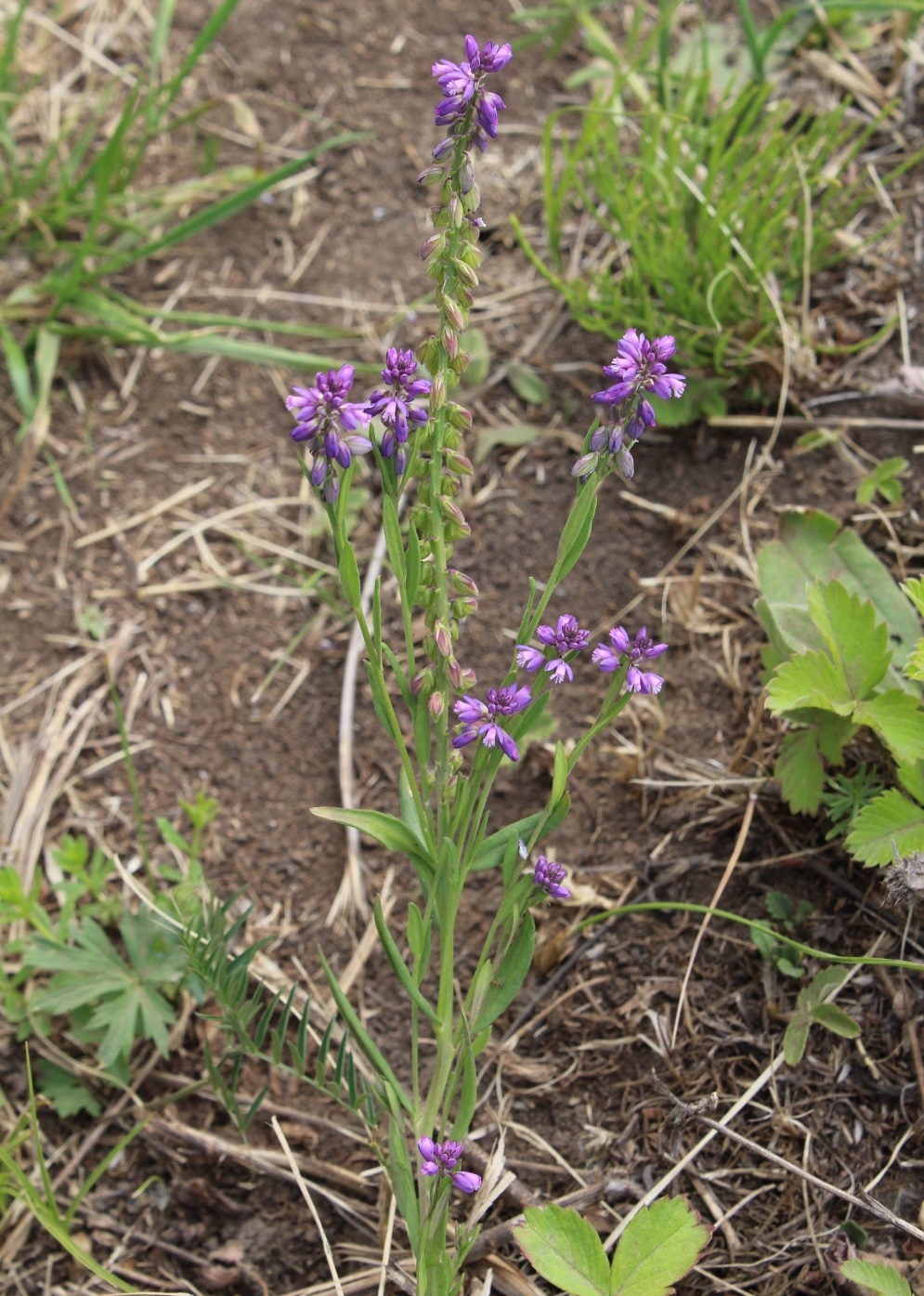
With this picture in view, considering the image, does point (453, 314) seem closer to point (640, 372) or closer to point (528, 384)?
point (640, 372)

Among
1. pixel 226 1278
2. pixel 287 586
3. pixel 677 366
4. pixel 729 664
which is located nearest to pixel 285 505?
pixel 287 586

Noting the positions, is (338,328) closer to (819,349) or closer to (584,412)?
(584,412)

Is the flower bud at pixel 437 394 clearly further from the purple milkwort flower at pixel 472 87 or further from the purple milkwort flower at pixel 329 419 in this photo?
the purple milkwort flower at pixel 472 87

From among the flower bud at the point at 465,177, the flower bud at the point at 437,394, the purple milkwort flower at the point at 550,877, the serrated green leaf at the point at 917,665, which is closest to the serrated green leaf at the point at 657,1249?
the purple milkwort flower at the point at 550,877

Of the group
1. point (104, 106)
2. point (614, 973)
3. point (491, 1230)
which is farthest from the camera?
point (104, 106)

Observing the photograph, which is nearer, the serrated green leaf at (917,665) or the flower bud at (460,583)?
the flower bud at (460,583)

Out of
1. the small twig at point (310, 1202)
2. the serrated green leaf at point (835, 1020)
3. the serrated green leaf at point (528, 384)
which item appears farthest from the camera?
the serrated green leaf at point (528, 384)

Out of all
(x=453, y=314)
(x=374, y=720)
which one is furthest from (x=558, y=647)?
(x=374, y=720)
